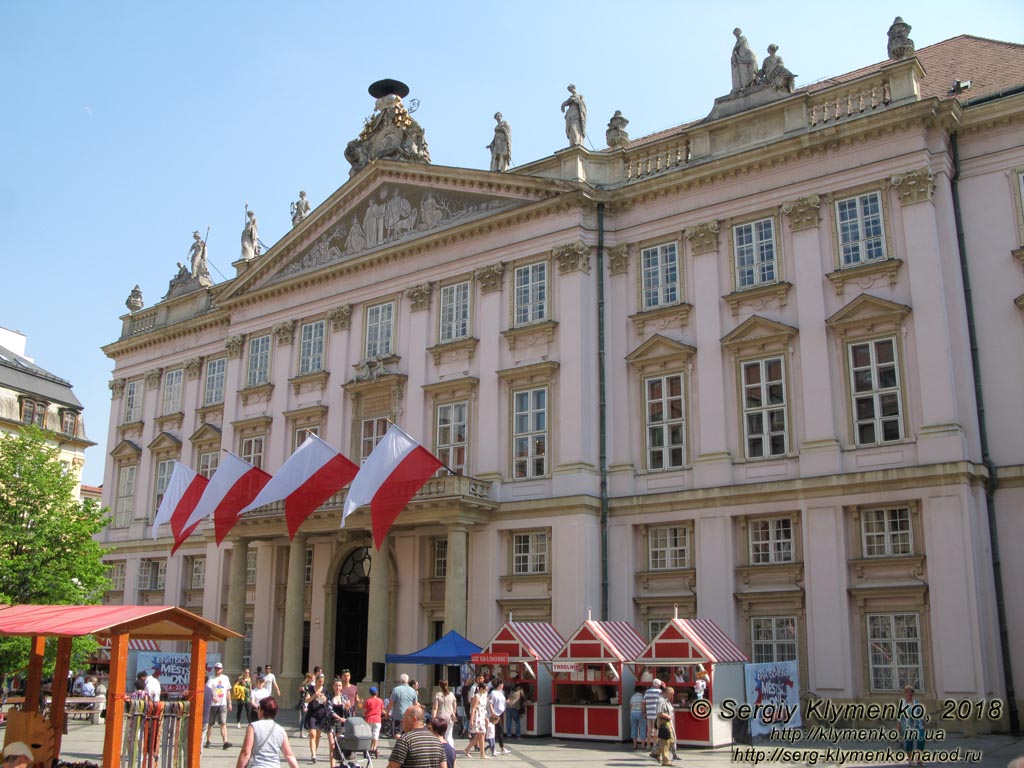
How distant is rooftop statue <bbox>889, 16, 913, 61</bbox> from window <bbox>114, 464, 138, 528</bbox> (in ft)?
113

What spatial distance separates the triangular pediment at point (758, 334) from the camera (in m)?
28.2

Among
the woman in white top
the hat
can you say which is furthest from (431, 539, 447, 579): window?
the hat

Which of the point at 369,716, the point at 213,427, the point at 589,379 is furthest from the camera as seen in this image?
the point at 213,427

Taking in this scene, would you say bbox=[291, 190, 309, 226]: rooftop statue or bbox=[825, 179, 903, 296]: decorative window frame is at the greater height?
bbox=[291, 190, 309, 226]: rooftop statue

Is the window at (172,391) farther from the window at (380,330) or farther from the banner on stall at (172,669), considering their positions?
the banner on stall at (172,669)

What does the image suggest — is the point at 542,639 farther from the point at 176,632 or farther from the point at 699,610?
the point at 176,632

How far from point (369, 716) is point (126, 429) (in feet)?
96.9

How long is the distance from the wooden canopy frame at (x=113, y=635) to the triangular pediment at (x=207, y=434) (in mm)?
23893

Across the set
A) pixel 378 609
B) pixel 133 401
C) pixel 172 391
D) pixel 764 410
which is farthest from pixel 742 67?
pixel 133 401

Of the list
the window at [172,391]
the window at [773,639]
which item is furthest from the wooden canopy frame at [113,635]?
the window at [172,391]

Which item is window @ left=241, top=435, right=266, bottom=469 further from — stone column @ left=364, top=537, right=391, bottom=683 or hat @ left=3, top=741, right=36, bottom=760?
hat @ left=3, top=741, right=36, bottom=760

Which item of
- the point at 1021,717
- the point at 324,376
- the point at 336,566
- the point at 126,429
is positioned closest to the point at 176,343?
the point at 126,429

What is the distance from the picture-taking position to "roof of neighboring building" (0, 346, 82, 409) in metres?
54.5

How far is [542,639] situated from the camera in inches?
1030
